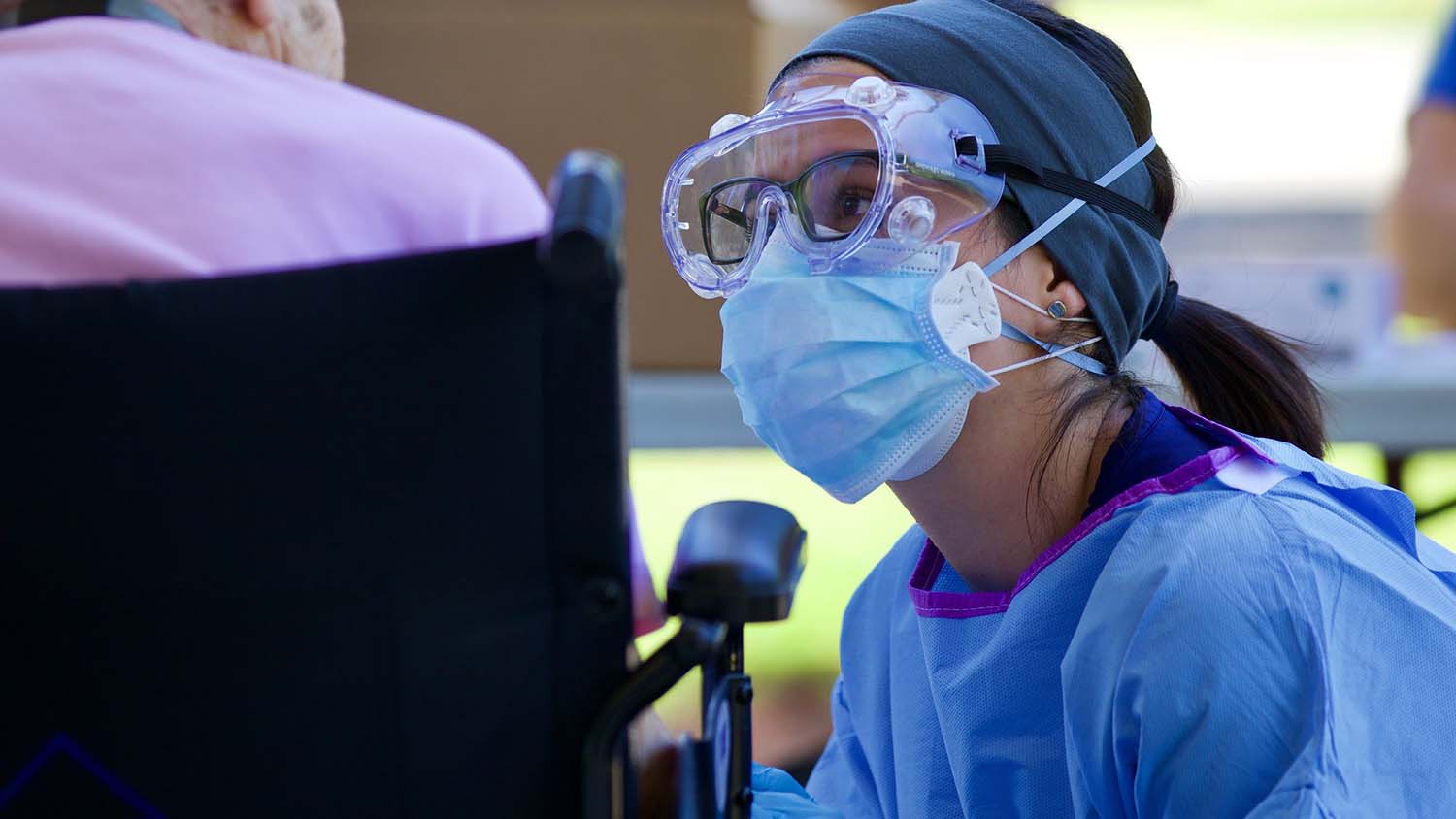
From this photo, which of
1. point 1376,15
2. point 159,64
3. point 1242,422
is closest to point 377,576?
point 159,64

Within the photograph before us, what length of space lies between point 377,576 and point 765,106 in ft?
2.63

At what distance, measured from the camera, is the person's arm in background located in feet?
9.68

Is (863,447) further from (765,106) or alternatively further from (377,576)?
(377,576)

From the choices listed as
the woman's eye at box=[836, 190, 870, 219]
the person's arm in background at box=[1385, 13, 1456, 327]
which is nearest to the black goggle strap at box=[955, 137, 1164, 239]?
the woman's eye at box=[836, 190, 870, 219]

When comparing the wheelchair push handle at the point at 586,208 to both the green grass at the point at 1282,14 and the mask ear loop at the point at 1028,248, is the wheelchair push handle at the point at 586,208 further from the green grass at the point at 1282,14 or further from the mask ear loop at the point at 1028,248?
the green grass at the point at 1282,14

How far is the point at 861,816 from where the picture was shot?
159 cm

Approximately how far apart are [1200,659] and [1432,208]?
2.37 meters

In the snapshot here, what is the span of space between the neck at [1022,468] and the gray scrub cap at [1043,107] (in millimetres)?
108

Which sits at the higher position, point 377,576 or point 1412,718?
point 377,576

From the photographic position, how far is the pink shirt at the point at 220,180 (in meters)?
0.86

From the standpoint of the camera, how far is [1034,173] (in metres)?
1.33

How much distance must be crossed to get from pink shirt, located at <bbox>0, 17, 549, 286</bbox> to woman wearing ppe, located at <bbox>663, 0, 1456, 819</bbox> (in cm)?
50

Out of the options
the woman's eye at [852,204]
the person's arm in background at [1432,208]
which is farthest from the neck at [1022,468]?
the person's arm in background at [1432,208]

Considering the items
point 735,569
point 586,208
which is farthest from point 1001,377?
point 586,208
